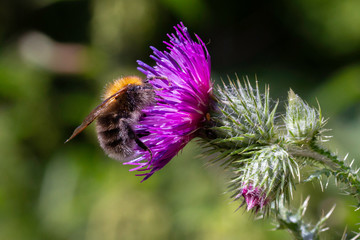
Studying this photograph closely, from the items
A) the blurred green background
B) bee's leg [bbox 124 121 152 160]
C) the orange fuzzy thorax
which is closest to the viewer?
bee's leg [bbox 124 121 152 160]

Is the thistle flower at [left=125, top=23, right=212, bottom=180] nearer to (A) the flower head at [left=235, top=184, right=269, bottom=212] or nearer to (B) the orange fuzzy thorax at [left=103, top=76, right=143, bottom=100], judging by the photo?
(B) the orange fuzzy thorax at [left=103, top=76, right=143, bottom=100]

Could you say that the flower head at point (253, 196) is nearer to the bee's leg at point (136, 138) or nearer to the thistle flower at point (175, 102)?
the thistle flower at point (175, 102)

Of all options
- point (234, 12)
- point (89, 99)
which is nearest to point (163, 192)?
point (89, 99)

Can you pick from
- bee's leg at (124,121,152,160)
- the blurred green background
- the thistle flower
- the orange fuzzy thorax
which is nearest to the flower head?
the thistle flower

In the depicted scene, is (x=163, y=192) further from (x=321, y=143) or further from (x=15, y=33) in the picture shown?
(x=15, y=33)

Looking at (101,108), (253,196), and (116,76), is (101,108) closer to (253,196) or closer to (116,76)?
(253,196)

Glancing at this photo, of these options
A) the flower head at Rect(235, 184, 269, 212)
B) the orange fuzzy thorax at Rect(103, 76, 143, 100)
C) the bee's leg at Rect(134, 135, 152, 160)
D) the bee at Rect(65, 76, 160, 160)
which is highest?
the orange fuzzy thorax at Rect(103, 76, 143, 100)
